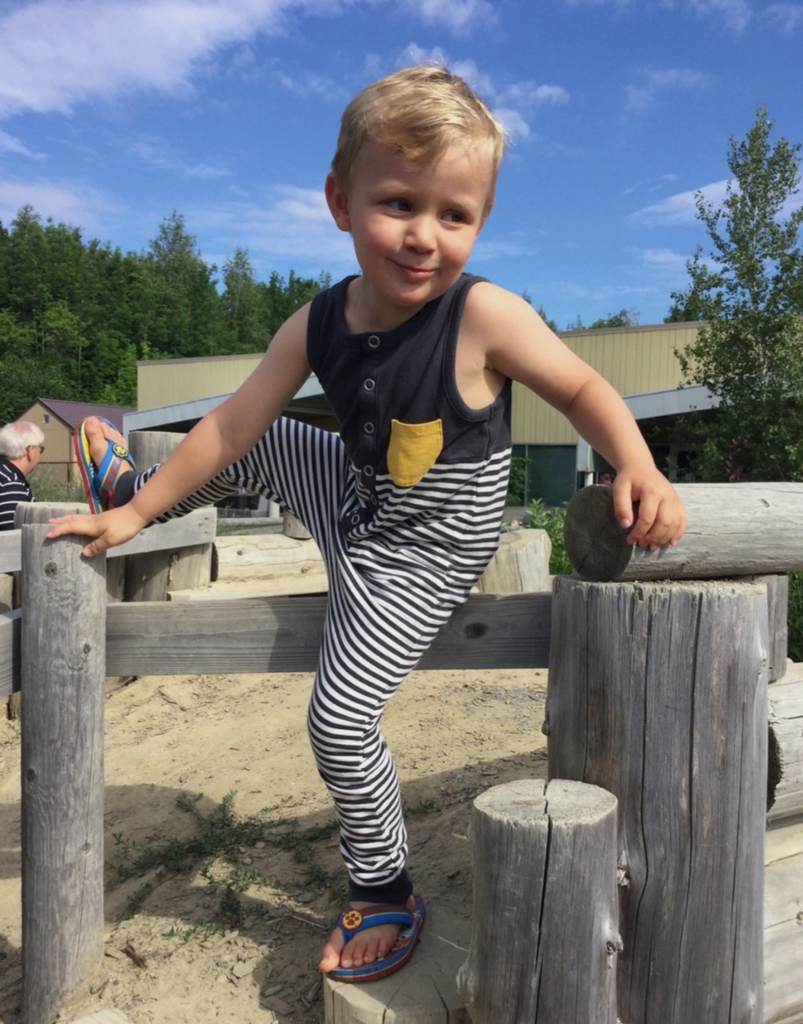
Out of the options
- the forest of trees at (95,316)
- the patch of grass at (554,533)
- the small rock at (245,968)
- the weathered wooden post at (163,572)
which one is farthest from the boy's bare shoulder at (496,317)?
the forest of trees at (95,316)

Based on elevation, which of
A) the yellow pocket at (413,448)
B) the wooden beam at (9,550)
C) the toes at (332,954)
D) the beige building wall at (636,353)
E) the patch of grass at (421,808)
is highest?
the beige building wall at (636,353)

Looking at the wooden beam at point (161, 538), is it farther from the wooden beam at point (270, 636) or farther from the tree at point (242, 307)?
the tree at point (242, 307)

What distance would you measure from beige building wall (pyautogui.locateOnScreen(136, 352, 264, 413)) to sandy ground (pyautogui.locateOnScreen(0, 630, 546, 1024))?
18.8m

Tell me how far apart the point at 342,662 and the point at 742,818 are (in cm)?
91

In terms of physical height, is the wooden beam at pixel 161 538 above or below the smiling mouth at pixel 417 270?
below

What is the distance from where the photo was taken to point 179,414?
771 inches

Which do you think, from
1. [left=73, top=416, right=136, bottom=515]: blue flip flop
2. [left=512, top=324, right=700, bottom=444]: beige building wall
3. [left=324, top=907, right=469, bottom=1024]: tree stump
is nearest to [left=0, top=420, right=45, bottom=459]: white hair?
[left=73, top=416, right=136, bottom=515]: blue flip flop

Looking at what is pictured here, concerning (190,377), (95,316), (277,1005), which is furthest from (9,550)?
(95,316)

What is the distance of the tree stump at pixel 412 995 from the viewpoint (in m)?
1.89

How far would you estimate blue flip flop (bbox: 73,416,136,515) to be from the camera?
2.63 metres

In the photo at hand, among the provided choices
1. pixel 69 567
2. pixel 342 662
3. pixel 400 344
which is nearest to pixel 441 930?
pixel 342 662

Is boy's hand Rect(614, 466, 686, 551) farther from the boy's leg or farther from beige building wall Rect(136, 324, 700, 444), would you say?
beige building wall Rect(136, 324, 700, 444)

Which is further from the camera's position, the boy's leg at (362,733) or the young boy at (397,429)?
the boy's leg at (362,733)

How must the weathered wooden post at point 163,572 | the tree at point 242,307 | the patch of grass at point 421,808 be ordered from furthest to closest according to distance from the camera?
the tree at point 242,307
the weathered wooden post at point 163,572
the patch of grass at point 421,808
